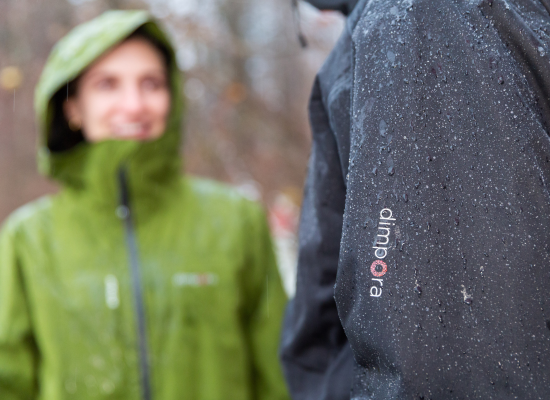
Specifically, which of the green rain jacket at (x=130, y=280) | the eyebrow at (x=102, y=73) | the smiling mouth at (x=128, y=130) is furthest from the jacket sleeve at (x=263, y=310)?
the eyebrow at (x=102, y=73)

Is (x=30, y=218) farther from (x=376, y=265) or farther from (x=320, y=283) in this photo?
(x=376, y=265)

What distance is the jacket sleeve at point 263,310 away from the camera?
199 centimetres

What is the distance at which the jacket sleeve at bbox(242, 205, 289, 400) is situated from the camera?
6.52 ft

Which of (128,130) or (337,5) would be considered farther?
(128,130)

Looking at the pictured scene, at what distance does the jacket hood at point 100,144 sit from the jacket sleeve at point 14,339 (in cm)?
39

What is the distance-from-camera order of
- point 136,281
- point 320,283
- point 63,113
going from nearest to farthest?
1. point 320,283
2. point 136,281
3. point 63,113

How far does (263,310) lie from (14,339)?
0.90m

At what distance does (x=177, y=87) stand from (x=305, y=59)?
193cm

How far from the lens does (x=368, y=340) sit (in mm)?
699

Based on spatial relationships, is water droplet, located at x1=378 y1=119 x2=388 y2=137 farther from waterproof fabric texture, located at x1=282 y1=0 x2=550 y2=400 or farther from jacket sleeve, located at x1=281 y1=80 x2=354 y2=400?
jacket sleeve, located at x1=281 y1=80 x2=354 y2=400

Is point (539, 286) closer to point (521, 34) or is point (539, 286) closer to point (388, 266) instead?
point (388, 266)

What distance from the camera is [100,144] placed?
198 cm

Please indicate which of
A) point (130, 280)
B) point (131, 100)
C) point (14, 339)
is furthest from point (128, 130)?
point (14, 339)

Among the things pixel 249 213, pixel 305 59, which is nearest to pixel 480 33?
pixel 249 213
